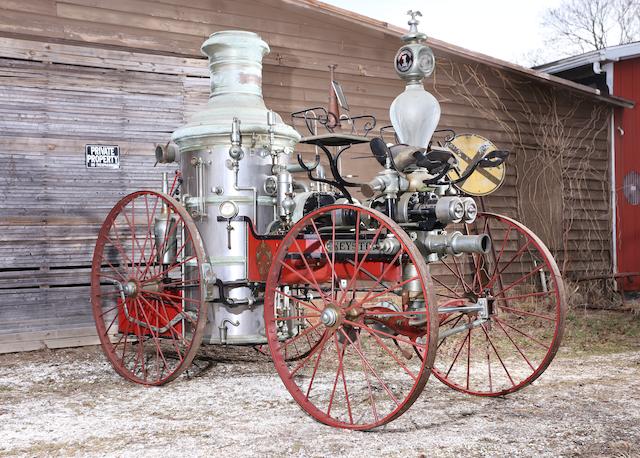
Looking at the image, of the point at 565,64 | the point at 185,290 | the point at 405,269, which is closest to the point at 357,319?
the point at 405,269

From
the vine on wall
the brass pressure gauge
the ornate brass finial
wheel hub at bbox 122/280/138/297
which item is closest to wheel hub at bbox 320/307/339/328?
the brass pressure gauge

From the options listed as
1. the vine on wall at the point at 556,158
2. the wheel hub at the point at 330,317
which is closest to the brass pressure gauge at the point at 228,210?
the wheel hub at the point at 330,317

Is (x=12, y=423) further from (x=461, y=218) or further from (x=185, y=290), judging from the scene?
(x=461, y=218)

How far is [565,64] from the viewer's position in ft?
46.2

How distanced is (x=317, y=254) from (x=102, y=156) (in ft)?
12.9

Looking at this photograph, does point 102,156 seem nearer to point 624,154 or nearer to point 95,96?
point 95,96

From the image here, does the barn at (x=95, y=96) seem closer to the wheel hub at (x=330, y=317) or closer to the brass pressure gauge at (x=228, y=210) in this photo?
the brass pressure gauge at (x=228, y=210)

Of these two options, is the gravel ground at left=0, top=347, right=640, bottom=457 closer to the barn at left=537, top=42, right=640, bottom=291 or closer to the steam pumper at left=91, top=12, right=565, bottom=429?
the steam pumper at left=91, top=12, right=565, bottom=429

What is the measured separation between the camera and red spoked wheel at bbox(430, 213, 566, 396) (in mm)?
4910

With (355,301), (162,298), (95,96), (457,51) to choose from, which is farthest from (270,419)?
(457,51)

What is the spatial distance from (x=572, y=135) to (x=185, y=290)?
9276 mm

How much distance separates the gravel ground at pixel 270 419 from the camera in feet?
13.5

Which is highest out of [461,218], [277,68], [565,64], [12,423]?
[565,64]

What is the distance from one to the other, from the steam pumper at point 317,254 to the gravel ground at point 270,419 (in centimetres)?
20
